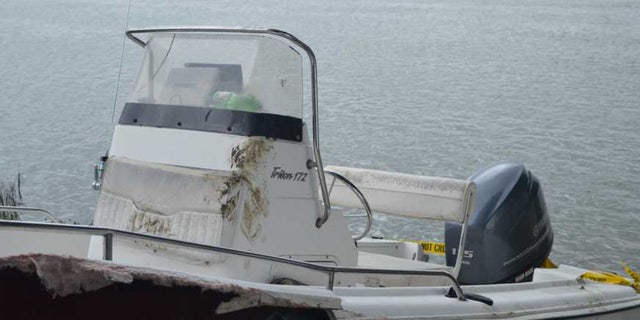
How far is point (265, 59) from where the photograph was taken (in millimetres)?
4680

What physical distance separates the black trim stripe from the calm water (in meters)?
6.73

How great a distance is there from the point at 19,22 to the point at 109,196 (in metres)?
21.2

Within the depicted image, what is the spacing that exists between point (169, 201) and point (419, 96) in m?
14.8

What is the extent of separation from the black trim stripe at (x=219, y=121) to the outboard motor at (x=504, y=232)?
168 cm

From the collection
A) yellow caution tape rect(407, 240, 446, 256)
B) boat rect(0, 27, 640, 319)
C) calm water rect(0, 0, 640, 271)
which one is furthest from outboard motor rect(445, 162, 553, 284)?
calm water rect(0, 0, 640, 271)

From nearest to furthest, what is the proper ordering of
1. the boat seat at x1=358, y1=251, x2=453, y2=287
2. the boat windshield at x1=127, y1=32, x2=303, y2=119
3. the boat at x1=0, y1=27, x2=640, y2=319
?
the boat at x1=0, y1=27, x2=640, y2=319 < the boat windshield at x1=127, y1=32, x2=303, y2=119 < the boat seat at x1=358, y1=251, x2=453, y2=287

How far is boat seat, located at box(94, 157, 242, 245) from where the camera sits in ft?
14.2

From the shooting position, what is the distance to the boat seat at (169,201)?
4.32m

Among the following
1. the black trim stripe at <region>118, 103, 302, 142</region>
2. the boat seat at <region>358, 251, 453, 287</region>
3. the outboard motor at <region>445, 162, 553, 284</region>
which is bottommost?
the boat seat at <region>358, 251, 453, 287</region>

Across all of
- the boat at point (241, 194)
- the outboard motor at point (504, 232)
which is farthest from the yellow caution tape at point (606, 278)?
the boat at point (241, 194)

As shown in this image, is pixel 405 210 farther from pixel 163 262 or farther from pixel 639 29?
pixel 639 29

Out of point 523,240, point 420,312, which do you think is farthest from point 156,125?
point 523,240

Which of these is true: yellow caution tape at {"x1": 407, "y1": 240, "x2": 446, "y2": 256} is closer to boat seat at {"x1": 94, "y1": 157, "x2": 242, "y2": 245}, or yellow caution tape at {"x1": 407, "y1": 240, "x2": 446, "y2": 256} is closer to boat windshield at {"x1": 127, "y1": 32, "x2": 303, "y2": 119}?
boat windshield at {"x1": 127, "y1": 32, "x2": 303, "y2": 119}

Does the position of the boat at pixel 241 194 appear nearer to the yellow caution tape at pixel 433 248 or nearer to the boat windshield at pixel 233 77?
the boat windshield at pixel 233 77
